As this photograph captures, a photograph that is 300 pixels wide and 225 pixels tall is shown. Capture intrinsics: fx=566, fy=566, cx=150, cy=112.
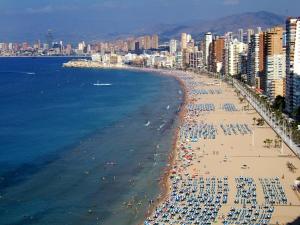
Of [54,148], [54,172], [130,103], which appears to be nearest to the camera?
[54,172]

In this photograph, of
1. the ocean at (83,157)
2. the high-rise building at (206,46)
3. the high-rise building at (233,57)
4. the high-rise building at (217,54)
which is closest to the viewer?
the ocean at (83,157)

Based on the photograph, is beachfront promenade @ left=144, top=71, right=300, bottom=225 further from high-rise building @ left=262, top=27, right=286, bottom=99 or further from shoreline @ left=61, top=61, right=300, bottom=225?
high-rise building @ left=262, top=27, right=286, bottom=99

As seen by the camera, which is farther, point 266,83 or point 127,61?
point 127,61

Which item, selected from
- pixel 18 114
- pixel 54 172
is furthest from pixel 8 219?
pixel 18 114

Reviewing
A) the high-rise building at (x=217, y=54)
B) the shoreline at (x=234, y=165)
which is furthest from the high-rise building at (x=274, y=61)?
the high-rise building at (x=217, y=54)

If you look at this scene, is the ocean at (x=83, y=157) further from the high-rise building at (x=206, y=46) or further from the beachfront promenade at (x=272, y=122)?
the high-rise building at (x=206, y=46)

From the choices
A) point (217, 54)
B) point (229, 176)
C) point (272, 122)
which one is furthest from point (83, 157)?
point (217, 54)

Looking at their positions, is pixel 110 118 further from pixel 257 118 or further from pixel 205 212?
pixel 205 212

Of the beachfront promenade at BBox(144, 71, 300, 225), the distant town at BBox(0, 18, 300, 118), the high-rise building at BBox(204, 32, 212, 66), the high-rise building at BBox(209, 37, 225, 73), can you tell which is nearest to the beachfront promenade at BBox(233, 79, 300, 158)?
the beachfront promenade at BBox(144, 71, 300, 225)
